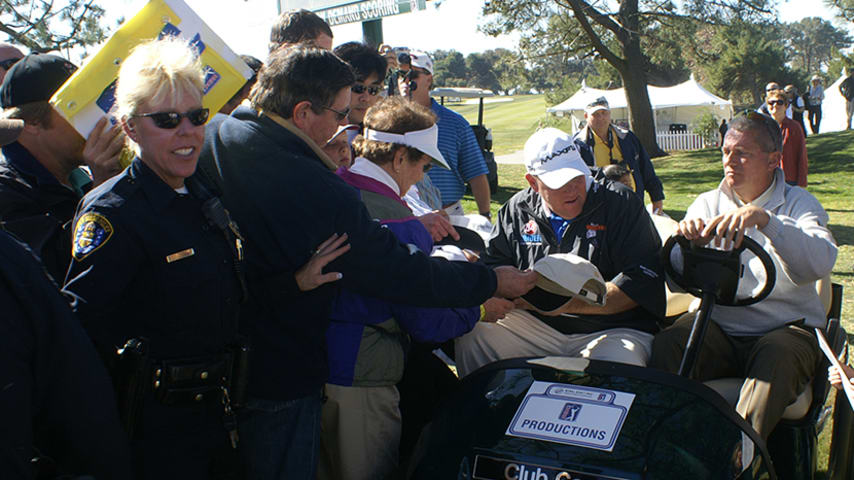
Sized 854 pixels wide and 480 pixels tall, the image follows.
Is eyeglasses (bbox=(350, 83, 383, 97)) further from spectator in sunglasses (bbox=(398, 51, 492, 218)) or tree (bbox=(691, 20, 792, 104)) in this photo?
tree (bbox=(691, 20, 792, 104))

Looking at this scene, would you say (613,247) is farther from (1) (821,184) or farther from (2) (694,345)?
(1) (821,184)

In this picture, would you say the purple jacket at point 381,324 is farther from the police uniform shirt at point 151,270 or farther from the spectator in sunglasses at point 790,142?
the spectator in sunglasses at point 790,142

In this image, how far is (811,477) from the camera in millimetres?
2623

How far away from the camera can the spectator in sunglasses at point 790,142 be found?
25.9 ft

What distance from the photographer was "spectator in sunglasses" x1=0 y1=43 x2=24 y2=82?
3549mm

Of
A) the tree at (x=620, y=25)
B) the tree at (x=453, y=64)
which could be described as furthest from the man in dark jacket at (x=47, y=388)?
the tree at (x=453, y=64)

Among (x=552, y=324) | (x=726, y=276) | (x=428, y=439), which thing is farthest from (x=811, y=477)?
(x=428, y=439)

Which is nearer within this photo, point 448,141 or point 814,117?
point 448,141

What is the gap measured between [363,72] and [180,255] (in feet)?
7.82

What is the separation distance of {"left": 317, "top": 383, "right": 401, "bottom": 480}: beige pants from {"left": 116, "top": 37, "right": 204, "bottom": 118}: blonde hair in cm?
107

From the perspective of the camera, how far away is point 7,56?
144 inches

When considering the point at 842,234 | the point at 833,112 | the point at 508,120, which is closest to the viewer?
the point at 842,234

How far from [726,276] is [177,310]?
2019 mm

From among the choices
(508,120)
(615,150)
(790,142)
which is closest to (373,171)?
(615,150)
